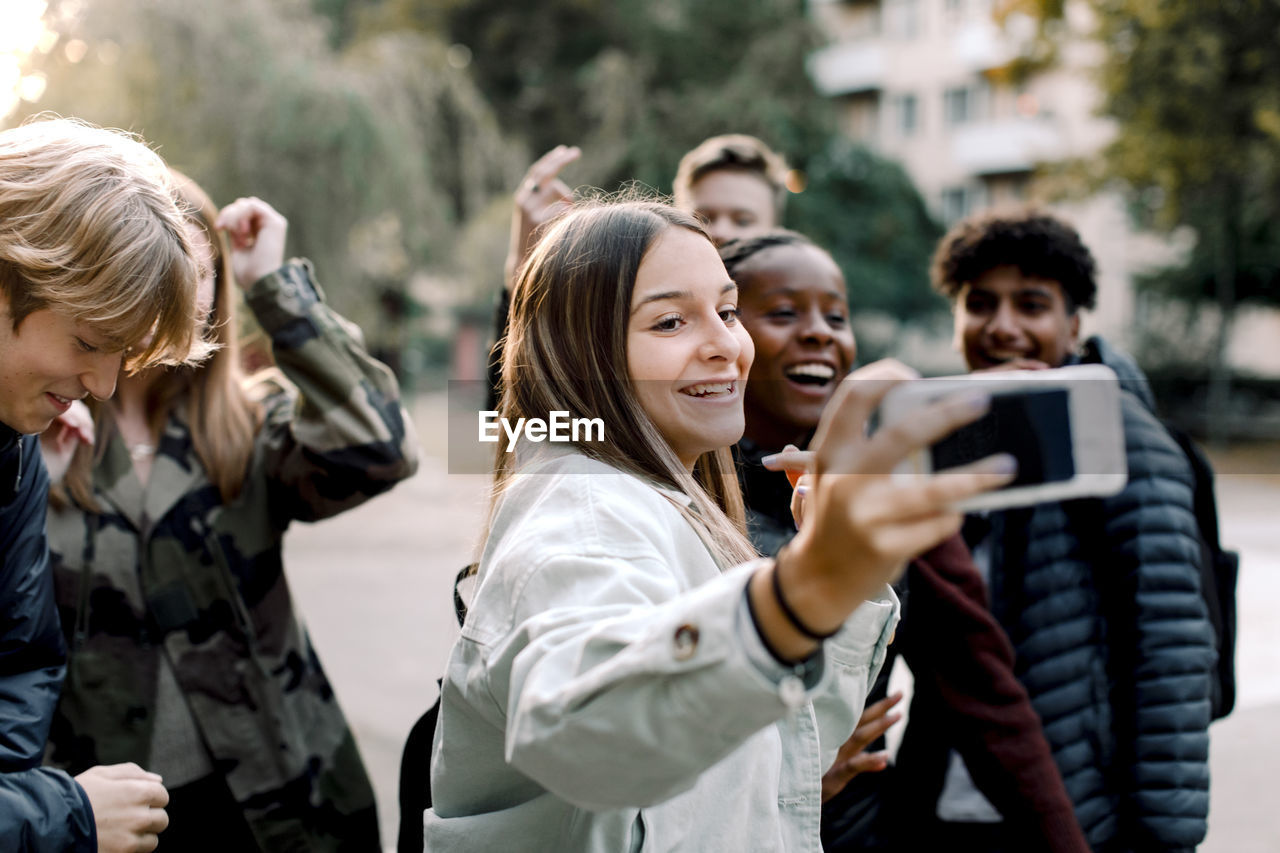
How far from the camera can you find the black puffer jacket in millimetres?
2219

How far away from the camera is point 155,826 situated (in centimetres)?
165

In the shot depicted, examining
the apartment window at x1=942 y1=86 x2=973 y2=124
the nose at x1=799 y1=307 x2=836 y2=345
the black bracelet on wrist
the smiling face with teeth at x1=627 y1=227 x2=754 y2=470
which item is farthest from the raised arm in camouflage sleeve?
the apartment window at x1=942 y1=86 x2=973 y2=124

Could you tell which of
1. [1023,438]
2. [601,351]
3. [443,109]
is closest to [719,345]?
[601,351]

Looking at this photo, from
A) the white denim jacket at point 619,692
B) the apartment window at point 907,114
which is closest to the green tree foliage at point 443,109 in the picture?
the white denim jacket at point 619,692

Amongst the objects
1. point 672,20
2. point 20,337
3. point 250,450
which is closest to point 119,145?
point 20,337

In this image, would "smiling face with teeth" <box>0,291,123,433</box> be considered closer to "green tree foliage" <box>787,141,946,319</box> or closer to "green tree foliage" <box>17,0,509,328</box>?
"green tree foliage" <box>17,0,509,328</box>

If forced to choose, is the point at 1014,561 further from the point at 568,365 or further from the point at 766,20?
the point at 766,20

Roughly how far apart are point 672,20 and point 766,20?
2.06 meters

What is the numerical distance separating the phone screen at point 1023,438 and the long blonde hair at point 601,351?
460 millimetres

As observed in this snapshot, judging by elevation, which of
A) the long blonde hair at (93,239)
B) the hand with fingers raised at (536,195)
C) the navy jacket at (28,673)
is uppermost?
the hand with fingers raised at (536,195)

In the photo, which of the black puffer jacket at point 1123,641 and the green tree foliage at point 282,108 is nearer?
the black puffer jacket at point 1123,641

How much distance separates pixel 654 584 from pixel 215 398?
1500 millimetres

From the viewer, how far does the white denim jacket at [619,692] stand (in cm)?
98
